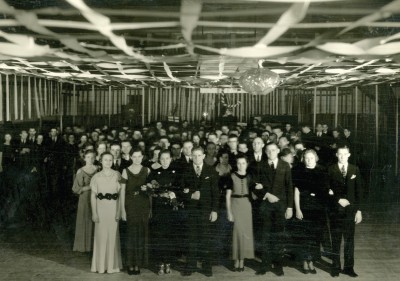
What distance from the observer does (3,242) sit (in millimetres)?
6207

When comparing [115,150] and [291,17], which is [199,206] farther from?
[291,17]

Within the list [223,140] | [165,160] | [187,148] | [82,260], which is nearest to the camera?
[165,160]

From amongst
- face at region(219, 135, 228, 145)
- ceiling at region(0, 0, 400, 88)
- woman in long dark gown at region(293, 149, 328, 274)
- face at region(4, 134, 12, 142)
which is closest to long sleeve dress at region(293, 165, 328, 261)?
woman in long dark gown at region(293, 149, 328, 274)

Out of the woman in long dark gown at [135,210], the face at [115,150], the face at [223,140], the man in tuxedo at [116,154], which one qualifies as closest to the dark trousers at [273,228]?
the woman in long dark gown at [135,210]

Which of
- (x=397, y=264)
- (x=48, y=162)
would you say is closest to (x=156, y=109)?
(x=48, y=162)

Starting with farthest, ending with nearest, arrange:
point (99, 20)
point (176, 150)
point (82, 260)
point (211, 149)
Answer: point (211, 149) → point (176, 150) → point (82, 260) → point (99, 20)

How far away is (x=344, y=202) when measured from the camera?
5074 millimetres

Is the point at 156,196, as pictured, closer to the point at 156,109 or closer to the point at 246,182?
the point at 246,182

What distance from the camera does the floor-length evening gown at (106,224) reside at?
16.6 feet

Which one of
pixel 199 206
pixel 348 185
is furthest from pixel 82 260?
pixel 348 185

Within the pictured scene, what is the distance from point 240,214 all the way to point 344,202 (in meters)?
1.18

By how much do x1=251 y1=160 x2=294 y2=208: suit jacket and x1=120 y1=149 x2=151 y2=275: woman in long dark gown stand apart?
1.31 metres

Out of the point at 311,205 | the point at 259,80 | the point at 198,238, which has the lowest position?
the point at 198,238

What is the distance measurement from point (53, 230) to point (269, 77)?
3.92 metres
